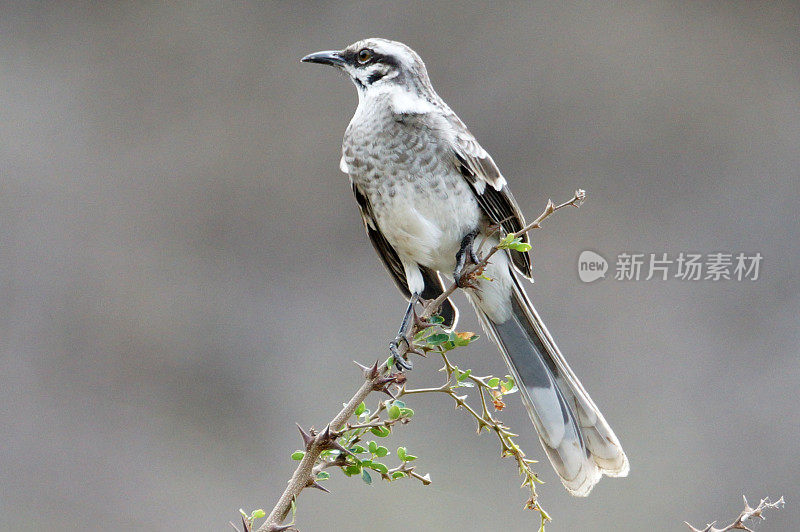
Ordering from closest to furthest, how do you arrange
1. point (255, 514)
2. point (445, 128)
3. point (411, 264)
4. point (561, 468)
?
point (255, 514) → point (561, 468) → point (445, 128) → point (411, 264)

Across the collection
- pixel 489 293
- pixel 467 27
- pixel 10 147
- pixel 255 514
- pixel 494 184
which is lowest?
pixel 255 514

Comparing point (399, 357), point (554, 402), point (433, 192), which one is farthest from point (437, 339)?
point (433, 192)

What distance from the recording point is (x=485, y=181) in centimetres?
189

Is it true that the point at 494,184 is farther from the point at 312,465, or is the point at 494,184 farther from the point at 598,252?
the point at 598,252

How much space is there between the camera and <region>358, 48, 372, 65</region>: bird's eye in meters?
1.97

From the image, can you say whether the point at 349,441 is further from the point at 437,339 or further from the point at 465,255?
the point at 465,255

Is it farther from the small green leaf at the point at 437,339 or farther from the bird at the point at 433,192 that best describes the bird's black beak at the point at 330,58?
the small green leaf at the point at 437,339

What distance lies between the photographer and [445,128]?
→ 190 centimetres

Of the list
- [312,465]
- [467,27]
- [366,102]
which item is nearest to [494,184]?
[366,102]

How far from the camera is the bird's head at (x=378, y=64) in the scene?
1961 millimetres

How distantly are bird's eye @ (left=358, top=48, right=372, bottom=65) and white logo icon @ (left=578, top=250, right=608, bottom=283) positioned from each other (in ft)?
5.20

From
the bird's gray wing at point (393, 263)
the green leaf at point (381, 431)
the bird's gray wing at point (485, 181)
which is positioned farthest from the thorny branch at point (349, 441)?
the bird's gray wing at point (393, 263)

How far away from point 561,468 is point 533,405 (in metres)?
0.15

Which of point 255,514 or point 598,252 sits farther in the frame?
point 598,252
